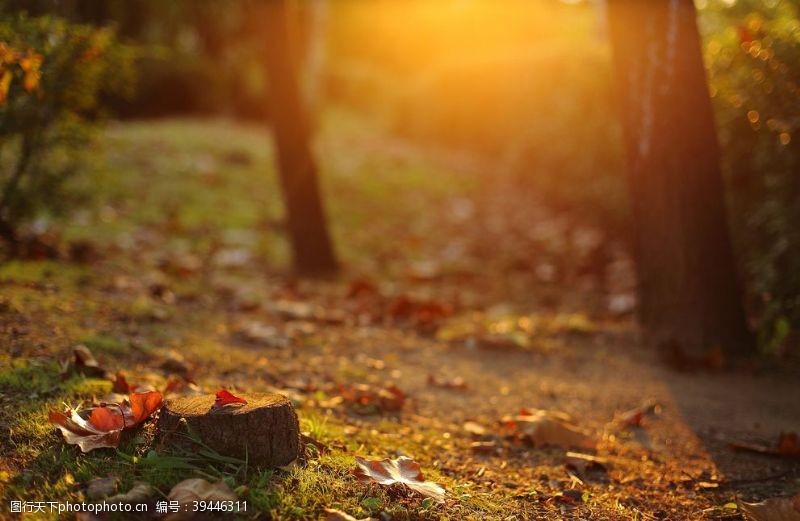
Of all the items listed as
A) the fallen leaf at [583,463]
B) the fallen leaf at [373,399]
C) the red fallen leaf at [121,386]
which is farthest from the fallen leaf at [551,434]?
the red fallen leaf at [121,386]

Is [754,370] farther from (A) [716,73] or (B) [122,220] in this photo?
(B) [122,220]

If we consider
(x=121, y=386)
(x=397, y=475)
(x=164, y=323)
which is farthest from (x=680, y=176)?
(x=121, y=386)

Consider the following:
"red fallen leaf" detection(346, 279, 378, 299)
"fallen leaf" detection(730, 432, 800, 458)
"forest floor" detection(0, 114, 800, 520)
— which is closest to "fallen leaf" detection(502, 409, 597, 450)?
"forest floor" detection(0, 114, 800, 520)

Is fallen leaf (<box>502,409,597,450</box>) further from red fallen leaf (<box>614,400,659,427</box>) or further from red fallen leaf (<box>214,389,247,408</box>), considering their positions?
red fallen leaf (<box>214,389,247,408</box>)

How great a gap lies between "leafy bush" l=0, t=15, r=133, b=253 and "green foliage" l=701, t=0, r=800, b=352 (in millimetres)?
3558

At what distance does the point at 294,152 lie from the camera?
241 inches

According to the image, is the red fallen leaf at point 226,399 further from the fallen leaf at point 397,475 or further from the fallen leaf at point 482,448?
the fallen leaf at point 482,448

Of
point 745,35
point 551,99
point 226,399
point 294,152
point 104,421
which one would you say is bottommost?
point 104,421

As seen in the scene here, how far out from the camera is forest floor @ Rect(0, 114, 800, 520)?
236 centimetres

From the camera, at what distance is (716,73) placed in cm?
494

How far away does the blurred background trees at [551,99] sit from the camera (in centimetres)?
433

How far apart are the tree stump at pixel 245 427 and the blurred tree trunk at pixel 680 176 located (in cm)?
272

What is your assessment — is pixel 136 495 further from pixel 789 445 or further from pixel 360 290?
pixel 360 290

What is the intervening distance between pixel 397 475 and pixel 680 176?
2.63m
